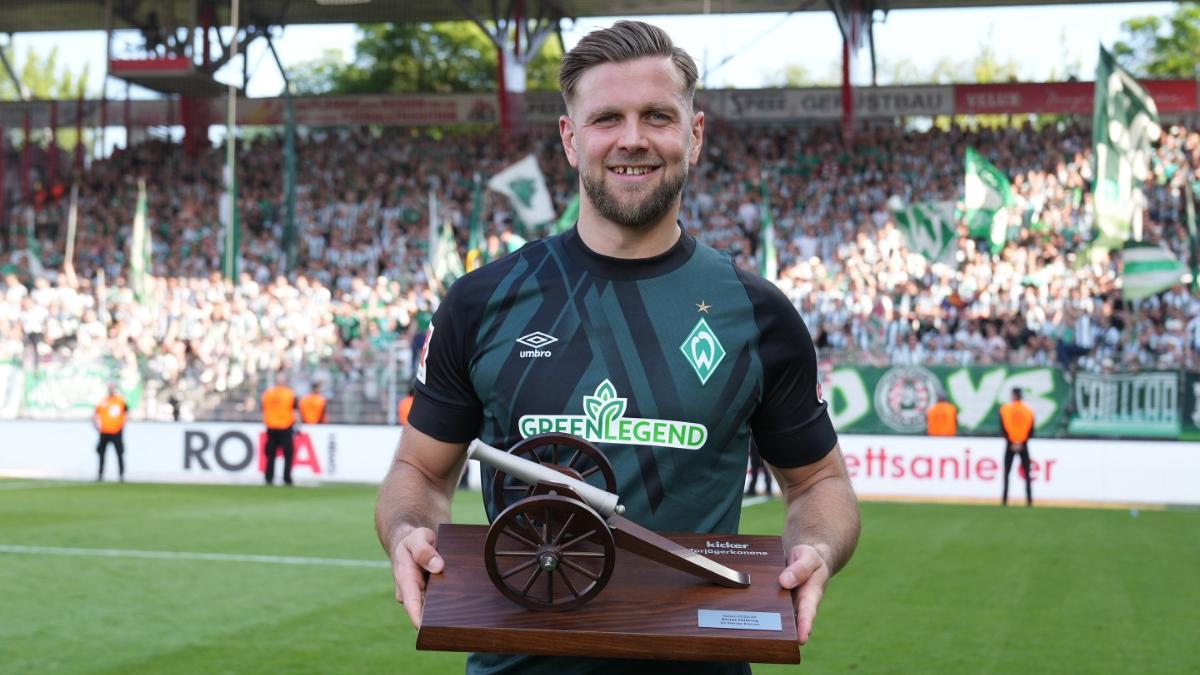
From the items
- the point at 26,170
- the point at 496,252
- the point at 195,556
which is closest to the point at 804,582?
the point at 195,556

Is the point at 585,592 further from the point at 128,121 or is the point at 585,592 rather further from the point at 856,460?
the point at 128,121

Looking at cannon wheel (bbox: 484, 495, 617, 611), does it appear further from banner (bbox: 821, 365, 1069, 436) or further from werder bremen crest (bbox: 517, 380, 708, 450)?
banner (bbox: 821, 365, 1069, 436)

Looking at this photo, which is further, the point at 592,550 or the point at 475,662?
the point at 475,662

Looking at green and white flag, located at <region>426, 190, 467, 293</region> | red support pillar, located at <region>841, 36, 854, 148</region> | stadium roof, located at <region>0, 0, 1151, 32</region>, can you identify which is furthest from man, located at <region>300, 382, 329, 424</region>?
red support pillar, located at <region>841, 36, 854, 148</region>

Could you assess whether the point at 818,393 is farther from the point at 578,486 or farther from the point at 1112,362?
the point at 1112,362

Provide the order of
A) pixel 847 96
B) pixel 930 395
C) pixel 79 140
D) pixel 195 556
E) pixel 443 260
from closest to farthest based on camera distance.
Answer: pixel 195 556, pixel 930 395, pixel 443 260, pixel 847 96, pixel 79 140

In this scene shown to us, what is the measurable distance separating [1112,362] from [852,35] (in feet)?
49.2

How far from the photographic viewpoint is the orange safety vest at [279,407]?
885 inches

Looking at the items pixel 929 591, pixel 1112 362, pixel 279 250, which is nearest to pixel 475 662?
pixel 929 591

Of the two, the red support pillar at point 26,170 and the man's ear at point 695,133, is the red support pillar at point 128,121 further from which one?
the man's ear at point 695,133

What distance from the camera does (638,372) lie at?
3.00 meters

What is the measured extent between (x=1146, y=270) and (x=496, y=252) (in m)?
13.1

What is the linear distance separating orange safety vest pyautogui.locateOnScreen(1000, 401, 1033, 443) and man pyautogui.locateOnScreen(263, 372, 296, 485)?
35.2 ft

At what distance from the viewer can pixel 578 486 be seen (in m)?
2.46
